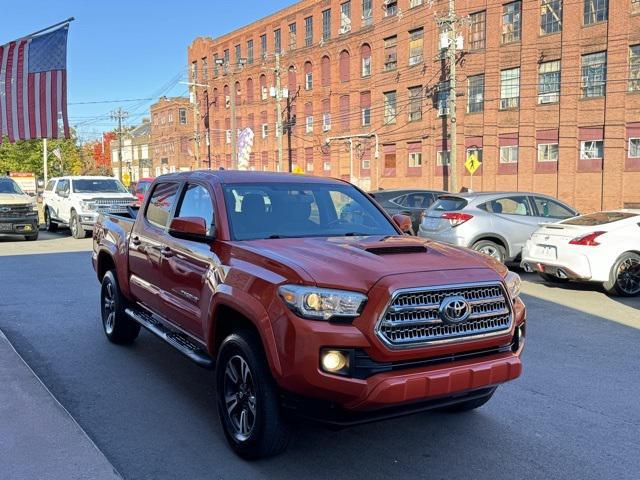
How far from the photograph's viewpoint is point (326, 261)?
3631 millimetres

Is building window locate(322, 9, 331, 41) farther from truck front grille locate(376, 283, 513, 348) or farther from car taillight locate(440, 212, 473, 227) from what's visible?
truck front grille locate(376, 283, 513, 348)

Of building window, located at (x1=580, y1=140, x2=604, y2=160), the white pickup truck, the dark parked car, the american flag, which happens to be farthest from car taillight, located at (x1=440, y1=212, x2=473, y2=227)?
building window, located at (x1=580, y1=140, x2=604, y2=160)

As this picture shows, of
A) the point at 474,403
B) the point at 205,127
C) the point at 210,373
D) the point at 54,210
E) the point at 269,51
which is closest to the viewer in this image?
the point at 474,403

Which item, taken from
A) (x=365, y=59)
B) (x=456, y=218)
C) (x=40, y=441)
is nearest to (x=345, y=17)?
(x=365, y=59)

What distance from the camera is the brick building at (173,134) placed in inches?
2896

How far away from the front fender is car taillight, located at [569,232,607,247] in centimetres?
694

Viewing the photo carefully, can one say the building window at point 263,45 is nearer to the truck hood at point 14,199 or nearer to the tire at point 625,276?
the truck hood at point 14,199

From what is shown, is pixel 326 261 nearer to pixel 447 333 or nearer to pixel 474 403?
pixel 447 333

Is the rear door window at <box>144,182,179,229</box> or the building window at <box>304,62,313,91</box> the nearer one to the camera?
the rear door window at <box>144,182,179,229</box>

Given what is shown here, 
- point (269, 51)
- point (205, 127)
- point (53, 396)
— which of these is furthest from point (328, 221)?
point (205, 127)

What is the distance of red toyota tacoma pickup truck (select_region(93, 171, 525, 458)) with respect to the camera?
3295 millimetres

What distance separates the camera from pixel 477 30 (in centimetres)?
3838

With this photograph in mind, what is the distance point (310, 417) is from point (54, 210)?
19329 millimetres

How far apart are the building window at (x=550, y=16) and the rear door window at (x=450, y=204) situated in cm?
2682
